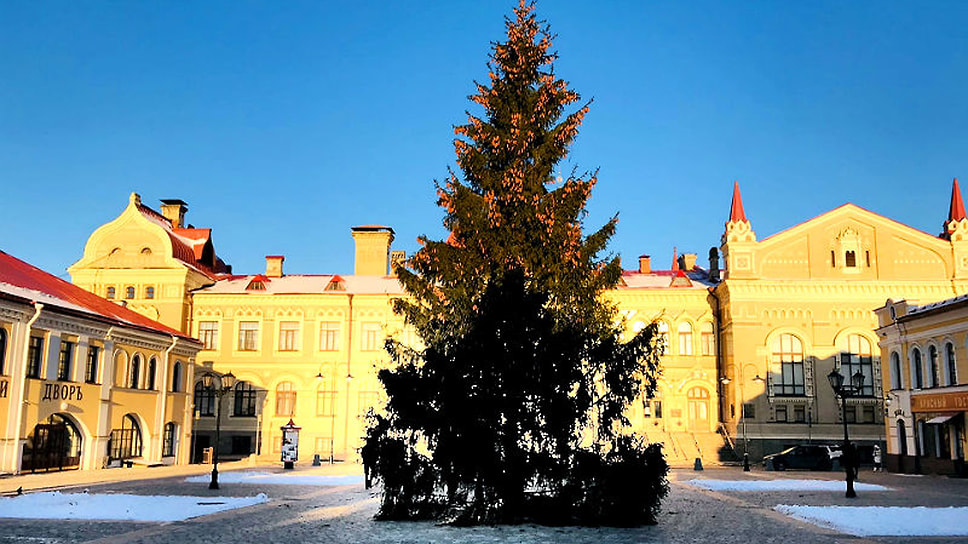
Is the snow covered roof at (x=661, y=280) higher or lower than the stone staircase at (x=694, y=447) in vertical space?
higher

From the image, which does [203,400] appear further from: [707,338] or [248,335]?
[707,338]

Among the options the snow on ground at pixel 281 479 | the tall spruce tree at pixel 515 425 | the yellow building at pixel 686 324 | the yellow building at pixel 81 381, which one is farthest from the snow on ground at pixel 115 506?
the yellow building at pixel 686 324

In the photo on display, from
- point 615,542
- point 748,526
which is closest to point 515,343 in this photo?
point 615,542

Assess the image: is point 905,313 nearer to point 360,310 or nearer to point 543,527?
point 543,527

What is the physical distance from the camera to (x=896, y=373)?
128ft

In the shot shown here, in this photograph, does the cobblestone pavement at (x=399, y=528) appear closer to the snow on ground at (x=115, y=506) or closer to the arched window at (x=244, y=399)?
the snow on ground at (x=115, y=506)

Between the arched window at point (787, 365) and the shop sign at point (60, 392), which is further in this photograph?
the arched window at point (787, 365)

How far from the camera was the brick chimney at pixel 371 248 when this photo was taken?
60.8 metres

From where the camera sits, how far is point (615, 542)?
14.0 metres

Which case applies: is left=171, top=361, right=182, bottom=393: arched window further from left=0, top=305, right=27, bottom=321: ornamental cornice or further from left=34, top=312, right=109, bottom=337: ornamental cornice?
left=0, top=305, right=27, bottom=321: ornamental cornice

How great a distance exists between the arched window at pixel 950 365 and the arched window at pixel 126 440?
35492 mm

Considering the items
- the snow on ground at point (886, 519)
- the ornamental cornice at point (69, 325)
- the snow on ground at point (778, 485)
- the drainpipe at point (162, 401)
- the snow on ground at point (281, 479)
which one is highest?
the ornamental cornice at point (69, 325)

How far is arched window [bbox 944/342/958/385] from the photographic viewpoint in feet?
113

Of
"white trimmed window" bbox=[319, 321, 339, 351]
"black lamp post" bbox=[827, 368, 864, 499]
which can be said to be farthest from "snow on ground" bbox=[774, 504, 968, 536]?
"white trimmed window" bbox=[319, 321, 339, 351]
